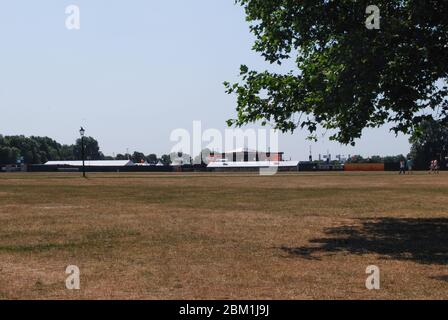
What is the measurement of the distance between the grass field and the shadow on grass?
0.03m

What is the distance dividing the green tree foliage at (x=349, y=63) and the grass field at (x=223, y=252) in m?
3.64

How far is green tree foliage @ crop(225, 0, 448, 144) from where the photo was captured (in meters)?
14.4

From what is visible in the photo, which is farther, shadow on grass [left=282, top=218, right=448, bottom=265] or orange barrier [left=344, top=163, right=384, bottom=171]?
orange barrier [left=344, top=163, right=384, bottom=171]

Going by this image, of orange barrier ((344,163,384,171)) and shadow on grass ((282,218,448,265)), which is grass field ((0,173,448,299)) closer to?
shadow on grass ((282,218,448,265))

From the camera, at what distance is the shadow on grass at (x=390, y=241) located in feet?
38.7

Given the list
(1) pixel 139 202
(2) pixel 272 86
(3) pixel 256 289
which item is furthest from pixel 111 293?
(1) pixel 139 202

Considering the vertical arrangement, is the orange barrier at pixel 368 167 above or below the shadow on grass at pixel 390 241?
above

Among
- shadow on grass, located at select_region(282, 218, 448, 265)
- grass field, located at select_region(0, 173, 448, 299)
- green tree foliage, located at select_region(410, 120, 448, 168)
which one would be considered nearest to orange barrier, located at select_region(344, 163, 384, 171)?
green tree foliage, located at select_region(410, 120, 448, 168)

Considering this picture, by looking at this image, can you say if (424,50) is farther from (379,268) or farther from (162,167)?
(162,167)

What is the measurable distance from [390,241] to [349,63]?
484cm

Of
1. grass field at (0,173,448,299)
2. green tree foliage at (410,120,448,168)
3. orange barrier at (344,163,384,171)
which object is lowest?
grass field at (0,173,448,299)

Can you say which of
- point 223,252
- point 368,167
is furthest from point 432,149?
point 223,252

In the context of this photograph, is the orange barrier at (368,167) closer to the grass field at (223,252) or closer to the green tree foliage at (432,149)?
the green tree foliage at (432,149)

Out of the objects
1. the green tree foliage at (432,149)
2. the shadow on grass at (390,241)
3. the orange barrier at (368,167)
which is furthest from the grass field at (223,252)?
the green tree foliage at (432,149)
